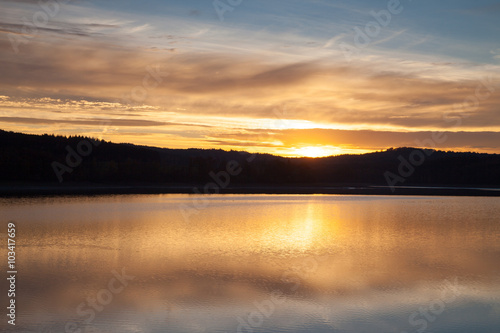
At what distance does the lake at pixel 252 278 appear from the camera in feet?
29.0

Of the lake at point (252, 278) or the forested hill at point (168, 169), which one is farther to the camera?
the forested hill at point (168, 169)

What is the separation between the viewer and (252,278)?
39.0 feet

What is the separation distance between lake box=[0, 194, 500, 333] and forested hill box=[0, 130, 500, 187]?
4416 cm

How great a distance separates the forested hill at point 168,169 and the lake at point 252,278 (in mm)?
44163

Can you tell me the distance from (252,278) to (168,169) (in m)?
67.6

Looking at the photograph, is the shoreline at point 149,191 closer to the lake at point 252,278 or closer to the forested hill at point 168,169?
the forested hill at point 168,169

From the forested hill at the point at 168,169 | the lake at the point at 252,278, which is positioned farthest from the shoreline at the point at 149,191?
the lake at the point at 252,278

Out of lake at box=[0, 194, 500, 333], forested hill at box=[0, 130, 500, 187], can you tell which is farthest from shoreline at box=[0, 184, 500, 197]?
lake at box=[0, 194, 500, 333]

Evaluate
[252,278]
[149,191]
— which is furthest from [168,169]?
[252,278]

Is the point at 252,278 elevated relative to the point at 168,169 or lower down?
lower down

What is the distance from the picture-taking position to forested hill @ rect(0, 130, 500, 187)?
63.1 meters

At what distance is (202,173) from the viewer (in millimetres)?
79750

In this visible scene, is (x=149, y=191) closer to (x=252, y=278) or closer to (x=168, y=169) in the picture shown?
(x=168, y=169)

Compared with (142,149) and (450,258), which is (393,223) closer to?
(450,258)
